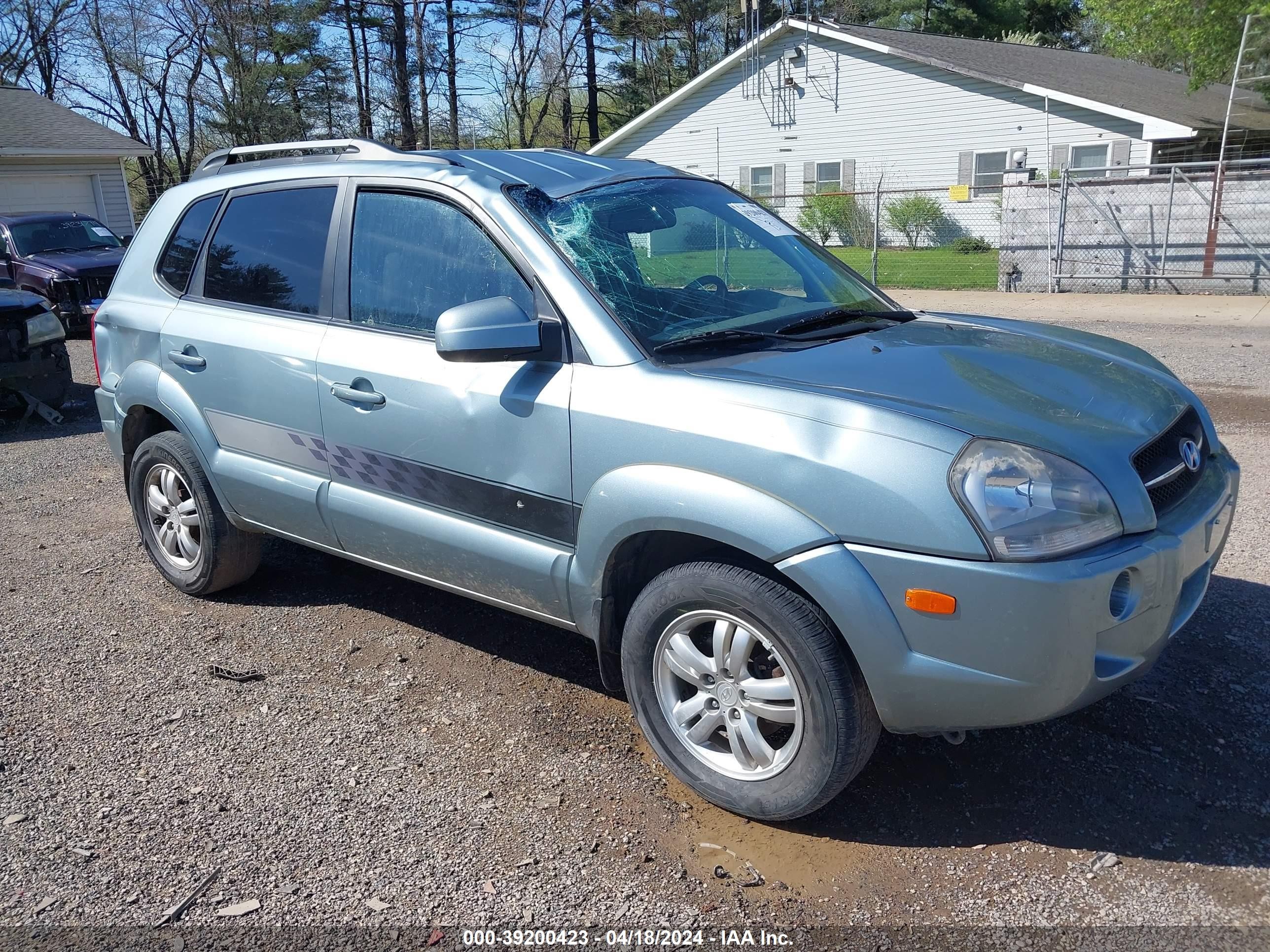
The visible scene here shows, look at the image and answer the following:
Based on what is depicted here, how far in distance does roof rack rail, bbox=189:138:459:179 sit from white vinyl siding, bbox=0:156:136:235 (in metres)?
23.2

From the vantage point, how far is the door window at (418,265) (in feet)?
11.7

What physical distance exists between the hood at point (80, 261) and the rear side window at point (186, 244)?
1183 cm

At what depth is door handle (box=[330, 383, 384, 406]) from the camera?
3726 millimetres

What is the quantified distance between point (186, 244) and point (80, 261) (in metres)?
12.7

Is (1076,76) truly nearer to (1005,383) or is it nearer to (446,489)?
(1005,383)

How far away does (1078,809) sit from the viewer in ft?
10.1

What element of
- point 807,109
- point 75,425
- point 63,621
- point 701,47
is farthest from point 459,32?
point 63,621

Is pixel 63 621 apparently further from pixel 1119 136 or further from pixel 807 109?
pixel 807 109

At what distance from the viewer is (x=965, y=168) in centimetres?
2658

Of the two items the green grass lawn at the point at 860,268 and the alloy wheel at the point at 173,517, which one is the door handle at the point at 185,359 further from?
the green grass lawn at the point at 860,268

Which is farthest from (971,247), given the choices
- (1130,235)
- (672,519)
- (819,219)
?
(672,519)

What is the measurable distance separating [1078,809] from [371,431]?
264cm

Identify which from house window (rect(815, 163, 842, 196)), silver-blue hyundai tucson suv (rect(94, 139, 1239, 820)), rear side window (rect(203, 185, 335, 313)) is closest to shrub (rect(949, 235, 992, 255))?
house window (rect(815, 163, 842, 196))

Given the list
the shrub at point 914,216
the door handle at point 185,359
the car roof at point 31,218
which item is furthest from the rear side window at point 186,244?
the shrub at point 914,216
